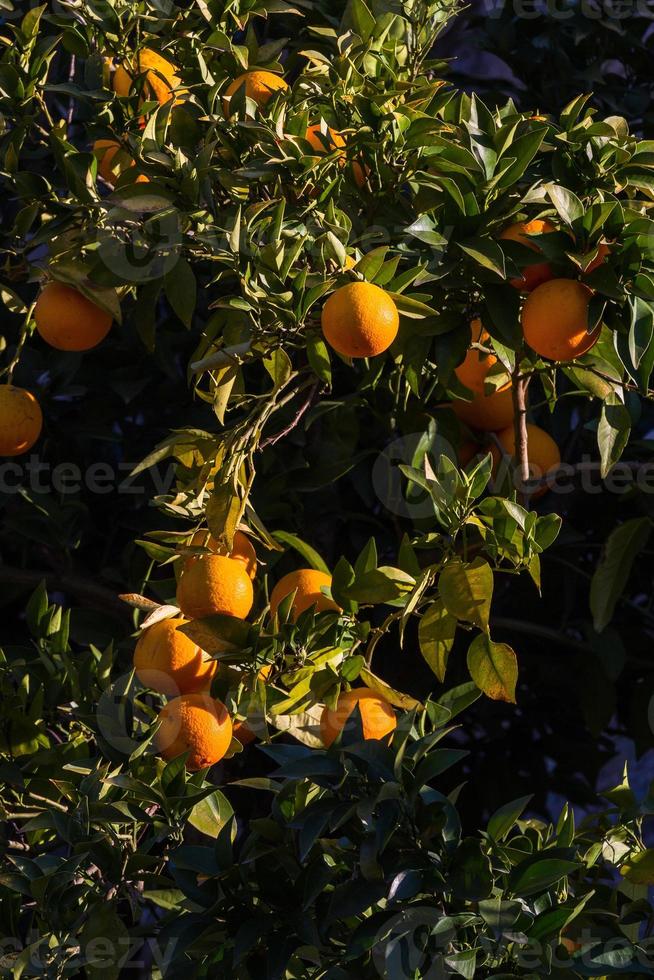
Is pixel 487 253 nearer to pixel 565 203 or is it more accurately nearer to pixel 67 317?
pixel 565 203

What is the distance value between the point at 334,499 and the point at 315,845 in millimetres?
560

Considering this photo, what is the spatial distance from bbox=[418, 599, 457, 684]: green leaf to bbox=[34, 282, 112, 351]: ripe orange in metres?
0.43

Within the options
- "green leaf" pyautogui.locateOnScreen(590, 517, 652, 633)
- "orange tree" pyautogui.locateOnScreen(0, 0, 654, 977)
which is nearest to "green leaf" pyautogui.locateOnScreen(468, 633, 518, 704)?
"orange tree" pyautogui.locateOnScreen(0, 0, 654, 977)

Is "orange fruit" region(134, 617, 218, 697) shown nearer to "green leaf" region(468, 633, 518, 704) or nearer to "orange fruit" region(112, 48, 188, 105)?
"green leaf" region(468, 633, 518, 704)

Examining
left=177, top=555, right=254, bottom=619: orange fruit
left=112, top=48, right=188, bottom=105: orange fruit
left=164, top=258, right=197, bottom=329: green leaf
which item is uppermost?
left=112, top=48, right=188, bottom=105: orange fruit

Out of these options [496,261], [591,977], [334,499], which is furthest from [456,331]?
[591,977]

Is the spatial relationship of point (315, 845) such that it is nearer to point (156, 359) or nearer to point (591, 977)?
point (591, 977)

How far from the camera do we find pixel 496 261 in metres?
0.95

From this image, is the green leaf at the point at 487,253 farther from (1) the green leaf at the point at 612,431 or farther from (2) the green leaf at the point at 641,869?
(2) the green leaf at the point at 641,869

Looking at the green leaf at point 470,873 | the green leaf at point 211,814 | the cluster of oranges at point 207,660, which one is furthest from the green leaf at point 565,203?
the green leaf at point 211,814

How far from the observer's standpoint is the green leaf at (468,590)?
0.93m

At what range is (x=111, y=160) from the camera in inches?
47.3

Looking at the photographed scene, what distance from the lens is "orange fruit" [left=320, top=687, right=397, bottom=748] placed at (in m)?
1.01

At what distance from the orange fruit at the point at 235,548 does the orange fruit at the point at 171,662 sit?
0.22 feet
